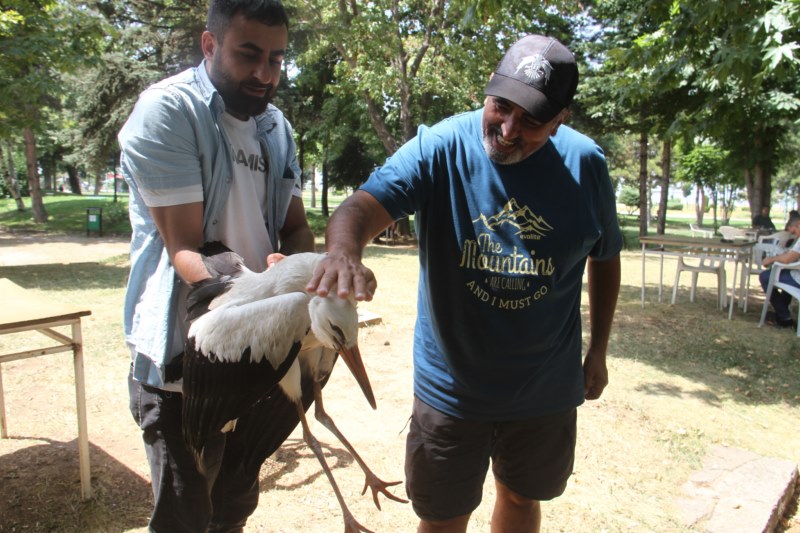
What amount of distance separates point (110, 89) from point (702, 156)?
2765 cm

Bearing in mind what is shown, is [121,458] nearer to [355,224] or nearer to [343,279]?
[355,224]

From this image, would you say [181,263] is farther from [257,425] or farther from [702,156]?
[702,156]

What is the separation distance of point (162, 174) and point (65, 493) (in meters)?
2.99

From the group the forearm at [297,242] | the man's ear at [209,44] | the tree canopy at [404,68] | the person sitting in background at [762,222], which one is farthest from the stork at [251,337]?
the person sitting in background at [762,222]

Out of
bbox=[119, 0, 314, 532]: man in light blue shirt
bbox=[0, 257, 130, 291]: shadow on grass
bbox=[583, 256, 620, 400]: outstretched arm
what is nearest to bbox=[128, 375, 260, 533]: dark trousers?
bbox=[119, 0, 314, 532]: man in light blue shirt

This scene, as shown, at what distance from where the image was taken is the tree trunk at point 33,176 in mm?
20469

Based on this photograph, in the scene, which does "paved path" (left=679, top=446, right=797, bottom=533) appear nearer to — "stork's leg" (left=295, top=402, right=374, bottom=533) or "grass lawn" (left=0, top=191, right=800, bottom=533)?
"grass lawn" (left=0, top=191, right=800, bottom=533)

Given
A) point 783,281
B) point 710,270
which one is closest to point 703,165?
point 710,270

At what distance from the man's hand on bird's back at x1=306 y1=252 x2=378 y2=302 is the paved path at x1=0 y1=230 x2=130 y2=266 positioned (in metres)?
14.5

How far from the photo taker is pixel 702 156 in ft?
94.2

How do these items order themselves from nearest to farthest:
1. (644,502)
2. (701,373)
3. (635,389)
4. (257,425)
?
(257,425) → (644,502) → (635,389) → (701,373)

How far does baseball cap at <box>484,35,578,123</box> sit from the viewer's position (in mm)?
1982

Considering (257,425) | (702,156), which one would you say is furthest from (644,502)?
(702,156)

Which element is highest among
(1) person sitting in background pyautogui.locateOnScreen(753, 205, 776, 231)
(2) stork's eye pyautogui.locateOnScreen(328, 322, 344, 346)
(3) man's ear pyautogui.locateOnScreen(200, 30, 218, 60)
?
(3) man's ear pyautogui.locateOnScreen(200, 30, 218, 60)
